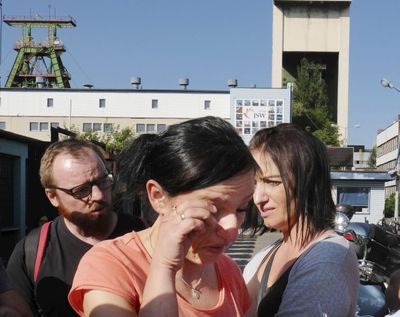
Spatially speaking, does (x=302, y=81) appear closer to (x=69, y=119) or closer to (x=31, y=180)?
(x=69, y=119)

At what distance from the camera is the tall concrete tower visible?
70688mm

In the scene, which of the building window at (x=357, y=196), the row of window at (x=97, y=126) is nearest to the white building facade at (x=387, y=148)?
the row of window at (x=97, y=126)

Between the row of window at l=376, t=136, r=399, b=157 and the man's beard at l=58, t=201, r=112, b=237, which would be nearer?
the man's beard at l=58, t=201, r=112, b=237

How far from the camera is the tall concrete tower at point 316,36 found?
70.7 metres

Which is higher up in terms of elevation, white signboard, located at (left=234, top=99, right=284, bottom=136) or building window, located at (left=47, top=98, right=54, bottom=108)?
building window, located at (left=47, top=98, right=54, bottom=108)

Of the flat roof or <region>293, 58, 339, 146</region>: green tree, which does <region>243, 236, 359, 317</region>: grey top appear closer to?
the flat roof

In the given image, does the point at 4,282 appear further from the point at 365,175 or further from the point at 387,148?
the point at 387,148

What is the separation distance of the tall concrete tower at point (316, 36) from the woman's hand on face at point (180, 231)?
68.8 m

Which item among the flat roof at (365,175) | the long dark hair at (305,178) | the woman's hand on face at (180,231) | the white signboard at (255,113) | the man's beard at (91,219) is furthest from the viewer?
the white signboard at (255,113)

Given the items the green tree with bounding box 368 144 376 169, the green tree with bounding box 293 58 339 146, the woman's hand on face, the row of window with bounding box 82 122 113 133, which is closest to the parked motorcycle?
the woman's hand on face

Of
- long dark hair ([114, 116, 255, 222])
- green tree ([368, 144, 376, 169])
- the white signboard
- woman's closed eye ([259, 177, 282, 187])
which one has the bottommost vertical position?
green tree ([368, 144, 376, 169])

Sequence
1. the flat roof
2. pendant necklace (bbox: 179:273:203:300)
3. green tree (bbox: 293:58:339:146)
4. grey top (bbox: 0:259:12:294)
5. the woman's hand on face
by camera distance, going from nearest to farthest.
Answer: the woman's hand on face < pendant necklace (bbox: 179:273:203:300) < grey top (bbox: 0:259:12:294) < the flat roof < green tree (bbox: 293:58:339:146)

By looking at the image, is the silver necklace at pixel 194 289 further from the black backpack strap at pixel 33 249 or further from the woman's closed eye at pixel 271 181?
the black backpack strap at pixel 33 249

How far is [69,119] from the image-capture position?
59.9m
